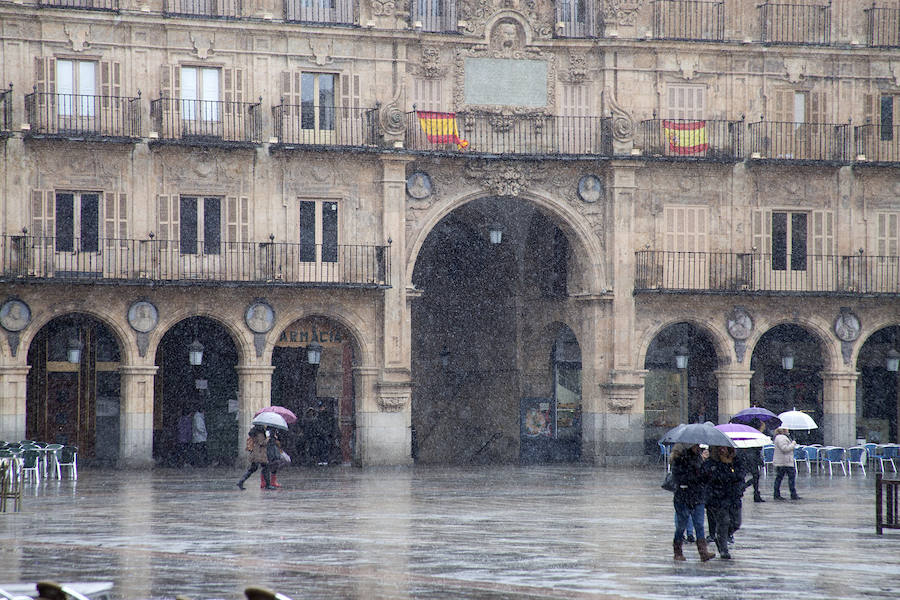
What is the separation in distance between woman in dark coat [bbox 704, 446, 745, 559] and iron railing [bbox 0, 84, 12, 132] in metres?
22.2

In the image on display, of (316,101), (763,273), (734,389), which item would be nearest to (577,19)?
(316,101)

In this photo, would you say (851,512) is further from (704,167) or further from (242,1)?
(242,1)

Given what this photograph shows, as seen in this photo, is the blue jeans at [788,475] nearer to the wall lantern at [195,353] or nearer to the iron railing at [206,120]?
the wall lantern at [195,353]

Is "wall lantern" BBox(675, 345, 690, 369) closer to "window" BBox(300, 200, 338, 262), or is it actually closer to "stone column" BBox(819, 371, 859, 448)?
"stone column" BBox(819, 371, 859, 448)

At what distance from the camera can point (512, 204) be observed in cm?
4166

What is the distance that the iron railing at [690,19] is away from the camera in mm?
38219

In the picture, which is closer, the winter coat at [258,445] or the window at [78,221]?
the winter coat at [258,445]

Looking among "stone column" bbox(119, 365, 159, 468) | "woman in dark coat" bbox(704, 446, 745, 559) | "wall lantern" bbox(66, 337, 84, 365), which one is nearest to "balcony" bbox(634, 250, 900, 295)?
"stone column" bbox(119, 365, 159, 468)

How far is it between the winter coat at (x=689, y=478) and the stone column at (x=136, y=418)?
20769 mm

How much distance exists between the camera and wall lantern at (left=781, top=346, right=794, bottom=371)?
3959 centimetres

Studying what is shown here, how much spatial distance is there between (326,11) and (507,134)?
5423 millimetres

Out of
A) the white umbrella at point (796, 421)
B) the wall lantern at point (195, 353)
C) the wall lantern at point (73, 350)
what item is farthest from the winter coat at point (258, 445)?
the white umbrella at point (796, 421)

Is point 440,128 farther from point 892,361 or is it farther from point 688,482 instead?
point 688,482

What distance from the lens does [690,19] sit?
38.4 meters
